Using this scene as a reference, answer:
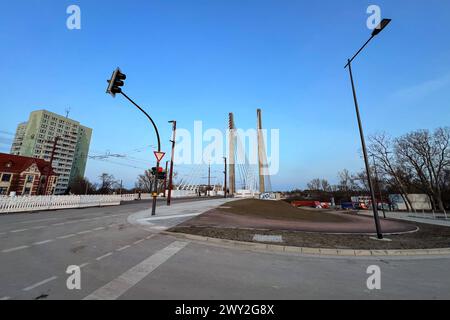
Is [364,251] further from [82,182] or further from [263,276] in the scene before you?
[82,182]

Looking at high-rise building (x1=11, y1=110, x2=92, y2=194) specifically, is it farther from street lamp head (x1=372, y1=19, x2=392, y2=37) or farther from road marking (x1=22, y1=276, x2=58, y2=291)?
street lamp head (x1=372, y1=19, x2=392, y2=37)

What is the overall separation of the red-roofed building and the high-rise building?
103ft

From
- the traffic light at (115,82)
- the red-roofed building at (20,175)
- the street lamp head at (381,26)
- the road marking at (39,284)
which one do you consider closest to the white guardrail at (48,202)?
the traffic light at (115,82)

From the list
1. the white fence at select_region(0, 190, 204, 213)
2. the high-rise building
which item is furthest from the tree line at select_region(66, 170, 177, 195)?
the white fence at select_region(0, 190, 204, 213)

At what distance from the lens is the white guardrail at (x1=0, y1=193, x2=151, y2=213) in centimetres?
1542

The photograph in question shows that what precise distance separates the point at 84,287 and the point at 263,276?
11.0 feet

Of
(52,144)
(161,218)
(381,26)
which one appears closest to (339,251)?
(381,26)

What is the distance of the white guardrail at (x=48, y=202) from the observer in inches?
607

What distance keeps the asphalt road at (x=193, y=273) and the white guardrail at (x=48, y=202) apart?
1153 centimetres

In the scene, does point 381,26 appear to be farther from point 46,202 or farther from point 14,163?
point 14,163

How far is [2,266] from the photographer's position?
15.1 feet

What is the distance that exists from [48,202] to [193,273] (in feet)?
65.1

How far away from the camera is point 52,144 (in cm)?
9975
